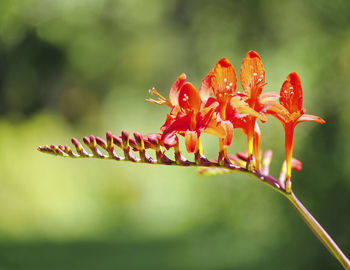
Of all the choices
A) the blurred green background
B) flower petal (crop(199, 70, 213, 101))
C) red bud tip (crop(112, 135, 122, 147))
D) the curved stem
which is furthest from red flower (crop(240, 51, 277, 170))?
the blurred green background

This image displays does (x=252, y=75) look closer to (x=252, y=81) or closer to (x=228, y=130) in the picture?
(x=252, y=81)

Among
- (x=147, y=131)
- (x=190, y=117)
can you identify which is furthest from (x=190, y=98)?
(x=147, y=131)

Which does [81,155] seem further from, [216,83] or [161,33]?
[161,33]

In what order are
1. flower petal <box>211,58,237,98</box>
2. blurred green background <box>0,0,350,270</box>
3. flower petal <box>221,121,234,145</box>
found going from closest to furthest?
flower petal <box>221,121,234,145</box> < flower petal <box>211,58,237,98</box> < blurred green background <box>0,0,350,270</box>

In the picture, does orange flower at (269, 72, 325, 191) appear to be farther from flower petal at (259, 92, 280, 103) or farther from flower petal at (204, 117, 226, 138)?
flower petal at (204, 117, 226, 138)

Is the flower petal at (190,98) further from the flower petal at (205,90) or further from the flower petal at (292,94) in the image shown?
the flower petal at (292,94)

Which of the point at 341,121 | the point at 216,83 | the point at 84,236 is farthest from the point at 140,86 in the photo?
the point at 216,83
